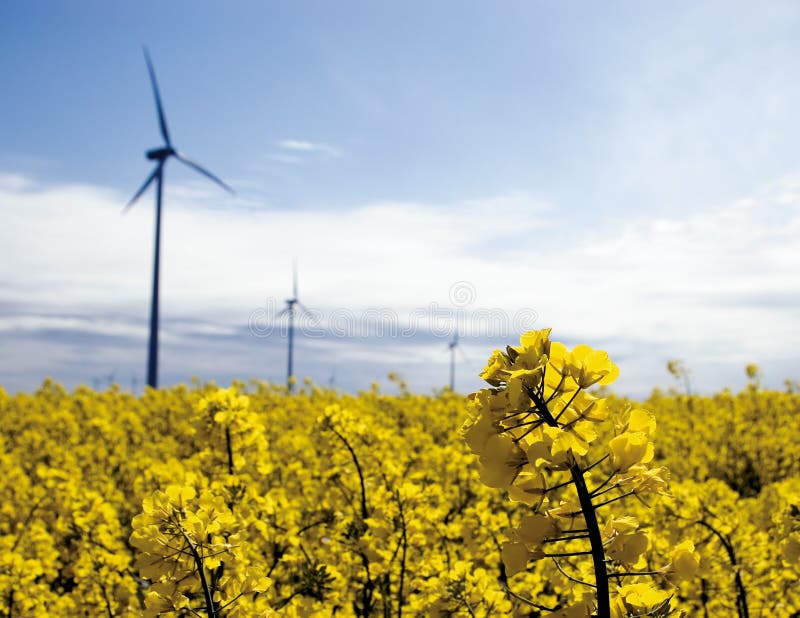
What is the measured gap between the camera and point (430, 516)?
376cm

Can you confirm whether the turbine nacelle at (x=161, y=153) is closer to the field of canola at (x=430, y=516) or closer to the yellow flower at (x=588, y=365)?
the field of canola at (x=430, y=516)

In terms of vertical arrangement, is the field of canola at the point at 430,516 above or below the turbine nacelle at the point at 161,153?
below

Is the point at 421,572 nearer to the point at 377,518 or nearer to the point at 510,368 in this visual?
the point at 377,518

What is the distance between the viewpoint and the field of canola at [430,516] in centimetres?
154

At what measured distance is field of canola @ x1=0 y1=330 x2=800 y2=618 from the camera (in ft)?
5.06

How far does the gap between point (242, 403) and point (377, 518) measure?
109 centimetres

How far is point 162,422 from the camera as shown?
35.9ft

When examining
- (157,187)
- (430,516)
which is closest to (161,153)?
(157,187)

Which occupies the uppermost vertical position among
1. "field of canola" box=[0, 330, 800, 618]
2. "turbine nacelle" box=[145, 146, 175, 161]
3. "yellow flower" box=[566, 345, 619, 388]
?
"turbine nacelle" box=[145, 146, 175, 161]

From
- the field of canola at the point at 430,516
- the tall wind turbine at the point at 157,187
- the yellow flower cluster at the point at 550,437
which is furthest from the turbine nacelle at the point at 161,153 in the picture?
the yellow flower cluster at the point at 550,437

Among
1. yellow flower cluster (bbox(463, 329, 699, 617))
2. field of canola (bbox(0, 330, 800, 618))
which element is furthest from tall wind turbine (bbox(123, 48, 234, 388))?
yellow flower cluster (bbox(463, 329, 699, 617))

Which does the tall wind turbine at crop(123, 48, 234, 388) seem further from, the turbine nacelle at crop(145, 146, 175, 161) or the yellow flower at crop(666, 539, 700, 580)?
the yellow flower at crop(666, 539, 700, 580)

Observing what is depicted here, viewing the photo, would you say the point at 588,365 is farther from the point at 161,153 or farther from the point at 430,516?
the point at 161,153

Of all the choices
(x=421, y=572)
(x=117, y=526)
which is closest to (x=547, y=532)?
(x=421, y=572)
